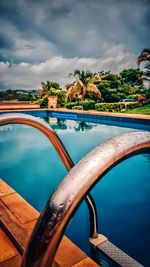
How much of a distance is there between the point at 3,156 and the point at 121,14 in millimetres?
25762

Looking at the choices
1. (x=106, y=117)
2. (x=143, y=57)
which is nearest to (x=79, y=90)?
(x=143, y=57)

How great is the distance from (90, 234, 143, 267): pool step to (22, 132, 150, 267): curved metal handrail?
4.77 feet

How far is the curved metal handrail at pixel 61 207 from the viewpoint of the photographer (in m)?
0.57

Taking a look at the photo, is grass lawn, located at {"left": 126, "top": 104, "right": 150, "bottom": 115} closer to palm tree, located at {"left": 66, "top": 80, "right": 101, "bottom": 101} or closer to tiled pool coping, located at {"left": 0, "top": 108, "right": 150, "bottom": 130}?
tiled pool coping, located at {"left": 0, "top": 108, "right": 150, "bottom": 130}

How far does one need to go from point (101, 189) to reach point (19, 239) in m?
3.08

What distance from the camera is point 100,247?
192 centimetres

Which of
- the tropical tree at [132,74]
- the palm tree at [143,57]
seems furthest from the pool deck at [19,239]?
the tropical tree at [132,74]

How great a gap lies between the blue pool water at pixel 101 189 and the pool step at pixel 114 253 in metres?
0.56

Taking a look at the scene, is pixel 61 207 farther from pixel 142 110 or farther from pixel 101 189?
pixel 142 110

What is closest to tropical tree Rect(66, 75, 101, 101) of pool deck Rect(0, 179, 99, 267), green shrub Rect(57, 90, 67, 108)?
green shrub Rect(57, 90, 67, 108)

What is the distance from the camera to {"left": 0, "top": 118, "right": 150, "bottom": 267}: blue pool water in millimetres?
3148

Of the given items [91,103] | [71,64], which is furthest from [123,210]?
[71,64]

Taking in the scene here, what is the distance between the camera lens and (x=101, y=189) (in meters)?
4.66

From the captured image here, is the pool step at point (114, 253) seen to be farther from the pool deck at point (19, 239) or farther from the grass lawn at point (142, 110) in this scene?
the grass lawn at point (142, 110)
